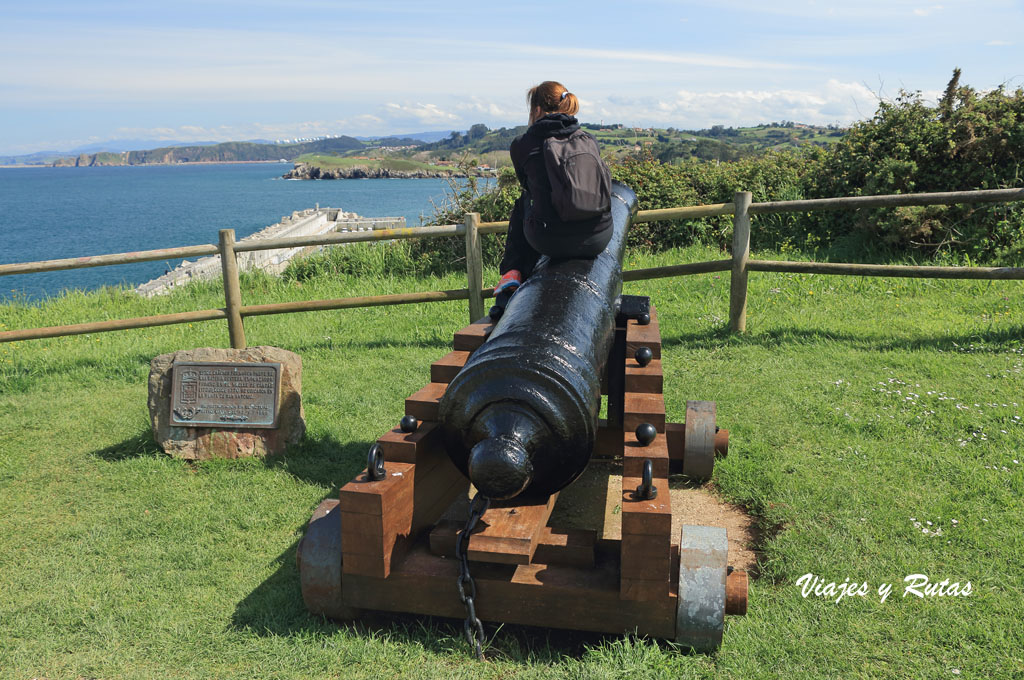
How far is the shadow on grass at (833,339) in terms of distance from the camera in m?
5.93

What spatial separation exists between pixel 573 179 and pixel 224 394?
2.47m

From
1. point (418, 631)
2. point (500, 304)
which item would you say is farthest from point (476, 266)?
point (418, 631)

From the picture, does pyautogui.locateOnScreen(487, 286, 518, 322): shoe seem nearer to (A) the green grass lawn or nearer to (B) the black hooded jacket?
(B) the black hooded jacket

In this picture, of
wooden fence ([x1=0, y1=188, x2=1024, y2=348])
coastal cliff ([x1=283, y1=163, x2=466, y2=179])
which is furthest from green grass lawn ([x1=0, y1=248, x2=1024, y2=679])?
coastal cliff ([x1=283, y1=163, x2=466, y2=179])

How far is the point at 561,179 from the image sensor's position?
3387mm

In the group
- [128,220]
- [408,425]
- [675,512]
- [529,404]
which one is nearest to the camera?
[529,404]

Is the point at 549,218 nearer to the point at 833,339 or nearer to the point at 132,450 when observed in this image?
the point at 132,450

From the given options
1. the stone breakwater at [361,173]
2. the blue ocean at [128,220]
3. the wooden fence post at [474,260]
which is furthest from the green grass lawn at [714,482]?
the stone breakwater at [361,173]

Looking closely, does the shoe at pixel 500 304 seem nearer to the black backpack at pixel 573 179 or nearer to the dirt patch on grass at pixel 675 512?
the black backpack at pixel 573 179

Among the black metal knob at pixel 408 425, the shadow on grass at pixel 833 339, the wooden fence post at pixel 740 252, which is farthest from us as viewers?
the wooden fence post at pixel 740 252

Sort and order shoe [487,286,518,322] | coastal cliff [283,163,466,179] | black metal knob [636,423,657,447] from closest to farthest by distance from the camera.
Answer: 1. black metal knob [636,423,657,447]
2. shoe [487,286,518,322]
3. coastal cliff [283,163,466,179]

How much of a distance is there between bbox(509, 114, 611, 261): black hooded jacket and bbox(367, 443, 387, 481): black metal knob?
4.05 feet

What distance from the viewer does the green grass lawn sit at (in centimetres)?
273

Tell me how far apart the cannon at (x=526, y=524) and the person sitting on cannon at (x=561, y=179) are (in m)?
0.41
